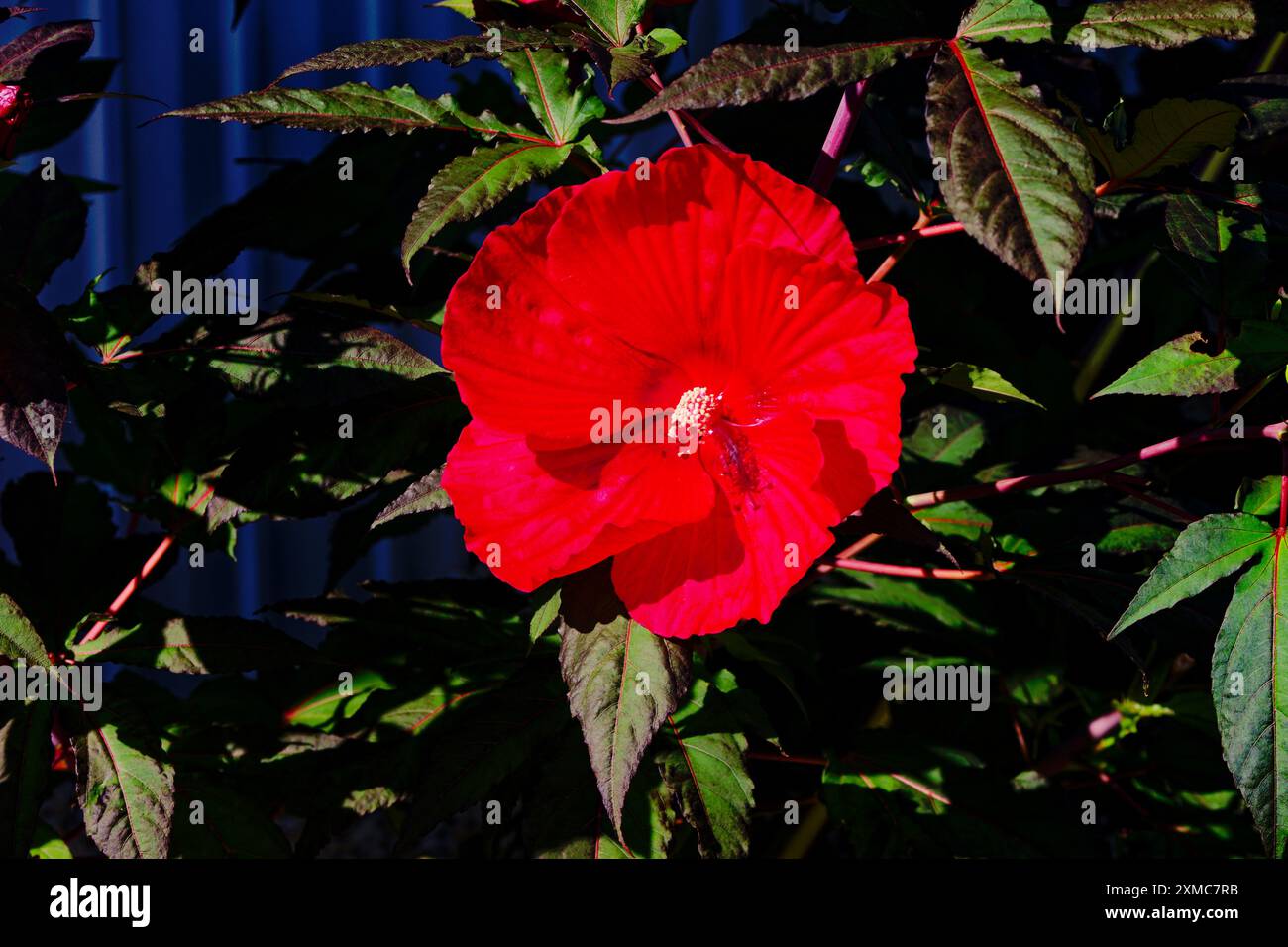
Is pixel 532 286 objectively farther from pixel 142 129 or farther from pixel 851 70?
pixel 142 129

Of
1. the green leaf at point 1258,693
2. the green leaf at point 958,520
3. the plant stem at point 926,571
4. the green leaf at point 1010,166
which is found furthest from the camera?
the green leaf at point 958,520

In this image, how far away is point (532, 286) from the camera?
747mm

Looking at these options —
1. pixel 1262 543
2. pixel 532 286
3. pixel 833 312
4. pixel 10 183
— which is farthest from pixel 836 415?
pixel 10 183

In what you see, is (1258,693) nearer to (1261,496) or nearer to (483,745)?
(1261,496)

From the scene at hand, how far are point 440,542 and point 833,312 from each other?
1.37 meters

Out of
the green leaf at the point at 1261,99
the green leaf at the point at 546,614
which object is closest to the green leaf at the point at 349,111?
the green leaf at the point at 546,614

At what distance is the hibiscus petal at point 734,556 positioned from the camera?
74 centimetres

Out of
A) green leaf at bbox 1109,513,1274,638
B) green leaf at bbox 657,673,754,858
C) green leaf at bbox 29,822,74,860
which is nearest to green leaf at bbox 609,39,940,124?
green leaf at bbox 1109,513,1274,638

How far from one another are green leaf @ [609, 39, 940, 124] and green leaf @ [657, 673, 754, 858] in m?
0.51

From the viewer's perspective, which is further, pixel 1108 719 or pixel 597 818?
pixel 1108 719

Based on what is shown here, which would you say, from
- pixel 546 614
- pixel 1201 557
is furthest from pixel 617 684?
pixel 1201 557

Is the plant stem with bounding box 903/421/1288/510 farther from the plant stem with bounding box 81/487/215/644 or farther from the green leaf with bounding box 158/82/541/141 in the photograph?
the plant stem with bounding box 81/487/215/644

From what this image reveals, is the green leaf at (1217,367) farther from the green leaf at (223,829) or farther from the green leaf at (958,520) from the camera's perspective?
the green leaf at (223,829)

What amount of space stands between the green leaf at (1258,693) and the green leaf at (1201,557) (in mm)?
16
